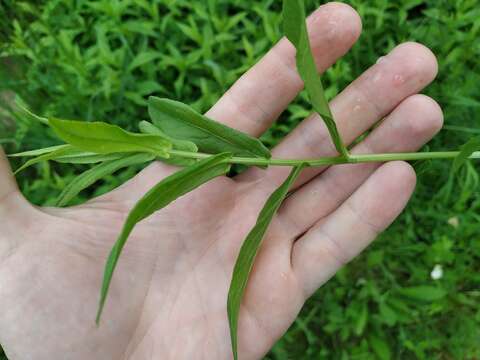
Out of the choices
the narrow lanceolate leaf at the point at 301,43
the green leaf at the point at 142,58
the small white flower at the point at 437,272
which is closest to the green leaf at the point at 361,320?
the small white flower at the point at 437,272

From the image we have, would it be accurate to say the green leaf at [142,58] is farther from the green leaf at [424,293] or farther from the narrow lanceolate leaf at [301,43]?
the green leaf at [424,293]

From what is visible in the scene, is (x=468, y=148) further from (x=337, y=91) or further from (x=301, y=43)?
(x=337, y=91)

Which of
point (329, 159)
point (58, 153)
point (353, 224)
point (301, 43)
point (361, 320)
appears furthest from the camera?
point (361, 320)

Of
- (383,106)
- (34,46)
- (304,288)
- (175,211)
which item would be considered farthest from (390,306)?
(34,46)

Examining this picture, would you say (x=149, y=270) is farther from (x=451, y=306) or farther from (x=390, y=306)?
(x=451, y=306)

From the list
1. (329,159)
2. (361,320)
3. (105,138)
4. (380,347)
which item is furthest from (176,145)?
(380,347)

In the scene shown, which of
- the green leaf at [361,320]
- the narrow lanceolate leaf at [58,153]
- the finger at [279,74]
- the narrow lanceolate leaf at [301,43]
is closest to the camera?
the narrow lanceolate leaf at [301,43]
